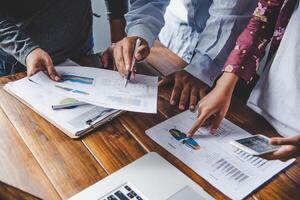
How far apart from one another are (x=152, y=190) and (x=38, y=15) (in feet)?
2.65

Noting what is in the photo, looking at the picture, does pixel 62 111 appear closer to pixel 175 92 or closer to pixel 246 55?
pixel 175 92

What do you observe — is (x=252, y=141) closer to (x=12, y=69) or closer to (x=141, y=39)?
(x=141, y=39)

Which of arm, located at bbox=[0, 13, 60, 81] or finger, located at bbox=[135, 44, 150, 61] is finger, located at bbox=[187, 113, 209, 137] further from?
arm, located at bbox=[0, 13, 60, 81]

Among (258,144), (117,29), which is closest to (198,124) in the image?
(258,144)

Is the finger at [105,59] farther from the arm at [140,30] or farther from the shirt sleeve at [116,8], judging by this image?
the shirt sleeve at [116,8]

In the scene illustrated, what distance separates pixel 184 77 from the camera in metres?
0.95

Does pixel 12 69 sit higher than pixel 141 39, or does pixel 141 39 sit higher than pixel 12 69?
pixel 141 39

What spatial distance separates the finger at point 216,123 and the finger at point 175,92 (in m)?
0.14

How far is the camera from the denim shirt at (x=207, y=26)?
3.08 ft

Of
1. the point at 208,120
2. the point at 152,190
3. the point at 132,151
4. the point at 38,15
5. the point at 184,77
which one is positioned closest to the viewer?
the point at 152,190

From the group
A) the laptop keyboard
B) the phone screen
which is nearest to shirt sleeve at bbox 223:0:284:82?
the phone screen

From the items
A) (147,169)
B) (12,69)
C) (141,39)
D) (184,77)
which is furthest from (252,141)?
(12,69)

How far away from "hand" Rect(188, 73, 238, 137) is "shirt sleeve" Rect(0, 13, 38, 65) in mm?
575

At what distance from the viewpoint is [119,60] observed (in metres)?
1.00
